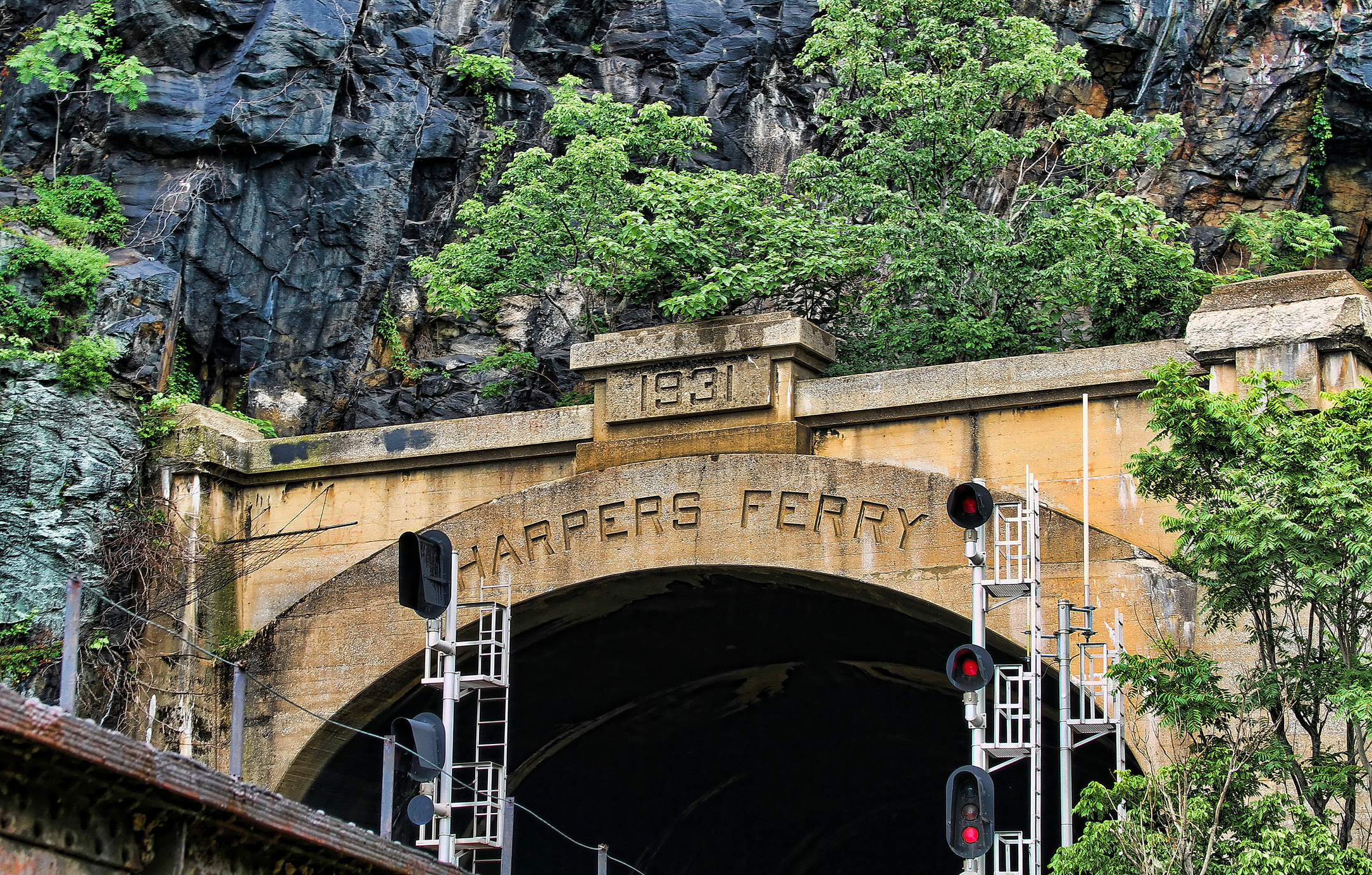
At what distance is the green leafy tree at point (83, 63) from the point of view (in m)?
23.2

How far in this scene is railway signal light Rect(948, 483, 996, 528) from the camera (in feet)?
41.8

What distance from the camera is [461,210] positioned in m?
23.8

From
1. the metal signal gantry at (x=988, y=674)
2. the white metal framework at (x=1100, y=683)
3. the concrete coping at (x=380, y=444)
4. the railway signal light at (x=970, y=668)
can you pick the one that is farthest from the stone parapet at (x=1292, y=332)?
the concrete coping at (x=380, y=444)

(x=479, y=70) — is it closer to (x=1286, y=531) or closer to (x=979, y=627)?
(x=979, y=627)

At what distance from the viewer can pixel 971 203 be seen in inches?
852

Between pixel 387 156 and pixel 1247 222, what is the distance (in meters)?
12.7

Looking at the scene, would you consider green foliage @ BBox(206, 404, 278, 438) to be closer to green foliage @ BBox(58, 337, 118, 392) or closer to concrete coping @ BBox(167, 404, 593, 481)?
concrete coping @ BBox(167, 404, 593, 481)

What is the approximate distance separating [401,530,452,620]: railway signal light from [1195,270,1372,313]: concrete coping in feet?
25.3

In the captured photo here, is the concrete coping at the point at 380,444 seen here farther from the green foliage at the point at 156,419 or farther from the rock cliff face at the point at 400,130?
the rock cliff face at the point at 400,130

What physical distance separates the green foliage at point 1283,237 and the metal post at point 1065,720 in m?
9.84

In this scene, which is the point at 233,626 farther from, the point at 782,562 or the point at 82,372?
the point at 782,562

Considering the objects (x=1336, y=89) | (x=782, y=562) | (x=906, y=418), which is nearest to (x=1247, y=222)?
(x=1336, y=89)

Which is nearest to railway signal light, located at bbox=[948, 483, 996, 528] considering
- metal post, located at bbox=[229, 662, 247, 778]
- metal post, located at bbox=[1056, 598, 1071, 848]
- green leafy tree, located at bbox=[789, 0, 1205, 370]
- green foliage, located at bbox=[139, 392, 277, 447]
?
metal post, located at bbox=[1056, 598, 1071, 848]

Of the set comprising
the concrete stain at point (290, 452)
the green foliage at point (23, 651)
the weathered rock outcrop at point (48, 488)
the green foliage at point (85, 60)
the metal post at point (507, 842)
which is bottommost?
the metal post at point (507, 842)
